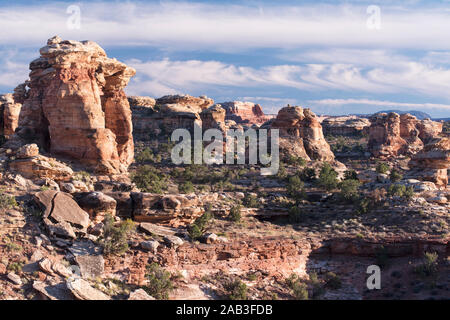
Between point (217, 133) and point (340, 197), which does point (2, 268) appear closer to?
point (340, 197)

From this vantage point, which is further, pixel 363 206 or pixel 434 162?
pixel 434 162

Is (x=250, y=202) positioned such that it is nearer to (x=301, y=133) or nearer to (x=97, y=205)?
(x=97, y=205)

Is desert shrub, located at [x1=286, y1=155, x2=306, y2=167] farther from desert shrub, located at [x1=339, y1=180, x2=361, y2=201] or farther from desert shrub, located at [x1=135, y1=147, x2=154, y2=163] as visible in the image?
desert shrub, located at [x1=135, y1=147, x2=154, y2=163]

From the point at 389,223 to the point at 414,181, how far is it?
8278 millimetres

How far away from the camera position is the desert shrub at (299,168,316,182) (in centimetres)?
4334

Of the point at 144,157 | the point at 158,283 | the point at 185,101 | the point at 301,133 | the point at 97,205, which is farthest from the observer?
the point at 185,101

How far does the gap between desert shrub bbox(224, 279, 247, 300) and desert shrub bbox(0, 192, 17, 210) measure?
434 inches

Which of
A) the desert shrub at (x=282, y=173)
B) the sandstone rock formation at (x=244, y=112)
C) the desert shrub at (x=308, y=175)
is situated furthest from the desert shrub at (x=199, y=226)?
the sandstone rock formation at (x=244, y=112)

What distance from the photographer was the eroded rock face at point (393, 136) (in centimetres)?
6135

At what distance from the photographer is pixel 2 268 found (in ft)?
60.1

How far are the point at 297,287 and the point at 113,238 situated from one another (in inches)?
371

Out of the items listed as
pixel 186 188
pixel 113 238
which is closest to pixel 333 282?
pixel 113 238

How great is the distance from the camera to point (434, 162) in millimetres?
40375

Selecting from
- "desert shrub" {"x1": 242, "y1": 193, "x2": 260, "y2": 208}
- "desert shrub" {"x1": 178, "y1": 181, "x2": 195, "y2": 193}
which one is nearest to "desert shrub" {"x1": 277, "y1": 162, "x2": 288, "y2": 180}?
"desert shrub" {"x1": 242, "y1": 193, "x2": 260, "y2": 208}
